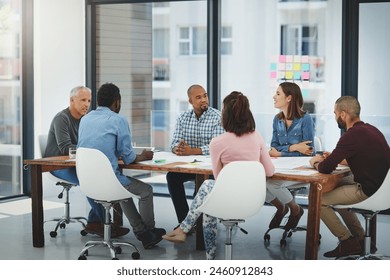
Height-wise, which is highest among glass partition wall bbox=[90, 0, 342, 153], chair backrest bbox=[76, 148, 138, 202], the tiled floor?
glass partition wall bbox=[90, 0, 342, 153]

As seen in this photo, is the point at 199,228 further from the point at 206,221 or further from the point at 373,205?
the point at 373,205

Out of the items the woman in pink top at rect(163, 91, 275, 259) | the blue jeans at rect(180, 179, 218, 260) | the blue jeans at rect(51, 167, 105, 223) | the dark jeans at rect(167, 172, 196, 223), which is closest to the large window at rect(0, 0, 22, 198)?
the blue jeans at rect(51, 167, 105, 223)

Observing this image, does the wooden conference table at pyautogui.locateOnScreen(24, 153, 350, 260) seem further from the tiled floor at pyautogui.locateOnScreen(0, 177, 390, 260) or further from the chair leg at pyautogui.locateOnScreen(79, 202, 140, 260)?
the chair leg at pyautogui.locateOnScreen(79, 202, 140, 260)

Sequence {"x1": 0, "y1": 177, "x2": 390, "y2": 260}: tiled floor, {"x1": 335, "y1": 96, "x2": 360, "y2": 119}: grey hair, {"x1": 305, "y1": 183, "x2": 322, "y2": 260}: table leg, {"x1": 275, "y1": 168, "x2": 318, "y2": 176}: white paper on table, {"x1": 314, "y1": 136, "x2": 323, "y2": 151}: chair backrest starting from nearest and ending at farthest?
{"x1": 305, "y1": 183, "x2": 322, "y2": 260}: table leg, {"x1": 275, "y1": 168, "x2": 318, "y2": 176}: white paper on table, {"x1": 335, "y1": 96, "x2": 360, "y2": 119}: grey hair, {"x1": 0, "y1": 177, "x2": 390, "y2": 260}: tiled floor, {"x1": 314, "y1": 136, "x2": 323, "y2": 151}: chair backrest

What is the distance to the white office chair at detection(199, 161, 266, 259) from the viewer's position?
4723 millimetres

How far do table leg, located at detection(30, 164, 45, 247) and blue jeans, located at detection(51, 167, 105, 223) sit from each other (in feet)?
1.34

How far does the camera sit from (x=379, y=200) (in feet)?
16.4

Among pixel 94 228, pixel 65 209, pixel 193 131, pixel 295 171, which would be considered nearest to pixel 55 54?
pixel 65 209

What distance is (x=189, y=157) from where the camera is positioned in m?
6.06

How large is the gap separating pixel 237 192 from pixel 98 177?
1.07 metres

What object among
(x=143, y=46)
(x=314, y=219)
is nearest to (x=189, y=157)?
(x=314, y=219)

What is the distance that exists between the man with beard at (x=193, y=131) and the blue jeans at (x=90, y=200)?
0.63 metres
